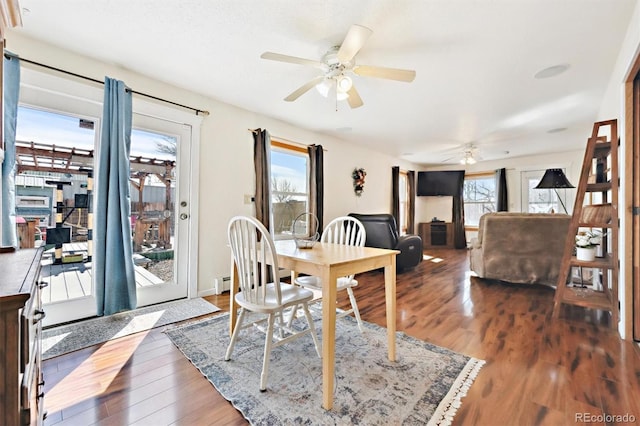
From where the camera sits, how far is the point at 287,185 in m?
4.26

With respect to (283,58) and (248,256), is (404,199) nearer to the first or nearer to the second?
(283,58)

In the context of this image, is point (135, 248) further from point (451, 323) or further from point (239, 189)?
point (451, 323)

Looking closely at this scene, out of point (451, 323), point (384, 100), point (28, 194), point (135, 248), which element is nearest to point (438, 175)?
point (384, 100)

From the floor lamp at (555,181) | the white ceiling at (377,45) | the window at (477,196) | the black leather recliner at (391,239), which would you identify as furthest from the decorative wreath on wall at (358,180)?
the window at (477,196)

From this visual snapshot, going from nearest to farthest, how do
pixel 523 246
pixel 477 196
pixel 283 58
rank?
pixel 283 58 < pixel 523 246 < pixel 477 196

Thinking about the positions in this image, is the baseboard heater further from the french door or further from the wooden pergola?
the wooden pergola

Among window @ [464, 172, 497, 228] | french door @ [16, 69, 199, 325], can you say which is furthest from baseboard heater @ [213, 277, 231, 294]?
Answer: window @ [464, 172, 497, 228]

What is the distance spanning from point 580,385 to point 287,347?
1721mm

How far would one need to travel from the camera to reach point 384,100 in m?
3.30

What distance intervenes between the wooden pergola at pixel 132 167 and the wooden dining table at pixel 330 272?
4.54ft

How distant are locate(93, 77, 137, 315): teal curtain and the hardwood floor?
546mm

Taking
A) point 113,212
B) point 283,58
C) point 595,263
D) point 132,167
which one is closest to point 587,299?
point 595,263

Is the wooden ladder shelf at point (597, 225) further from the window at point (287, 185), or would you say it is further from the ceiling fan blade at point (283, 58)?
the window at point (287, 185)

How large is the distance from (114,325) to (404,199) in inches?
255
